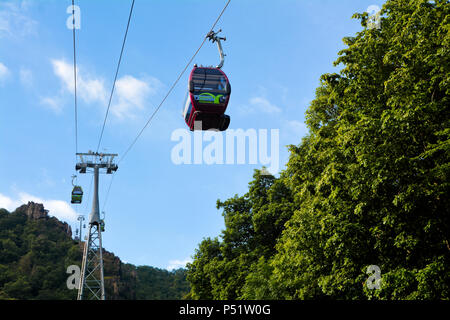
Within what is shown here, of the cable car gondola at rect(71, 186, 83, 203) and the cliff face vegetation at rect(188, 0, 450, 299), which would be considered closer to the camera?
the cliff face vegetation at rect(188, 0, 450, 299)

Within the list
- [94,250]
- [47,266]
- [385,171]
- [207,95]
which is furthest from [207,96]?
[47,266]

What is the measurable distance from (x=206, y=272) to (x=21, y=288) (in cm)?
4249

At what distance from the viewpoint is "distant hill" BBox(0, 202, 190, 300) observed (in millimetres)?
65438

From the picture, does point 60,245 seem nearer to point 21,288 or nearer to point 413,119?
point 21,288

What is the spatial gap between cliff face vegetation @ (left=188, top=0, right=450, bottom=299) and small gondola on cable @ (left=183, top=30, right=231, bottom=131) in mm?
4455

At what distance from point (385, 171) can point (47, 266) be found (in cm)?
6640

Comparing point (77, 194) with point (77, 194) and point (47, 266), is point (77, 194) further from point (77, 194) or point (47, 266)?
point (47, 266)

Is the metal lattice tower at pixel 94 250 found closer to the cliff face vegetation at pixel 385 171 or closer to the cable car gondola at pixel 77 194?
the cable car gondola at pixel 77 194

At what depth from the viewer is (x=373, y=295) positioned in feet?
47.6

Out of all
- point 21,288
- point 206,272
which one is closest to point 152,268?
point 21,288

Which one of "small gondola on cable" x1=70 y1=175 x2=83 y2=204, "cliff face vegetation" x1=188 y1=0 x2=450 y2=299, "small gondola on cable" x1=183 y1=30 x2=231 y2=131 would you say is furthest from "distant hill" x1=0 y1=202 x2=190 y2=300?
"small gondola on cable" x1=183 y1=30 x2=231 y2=131

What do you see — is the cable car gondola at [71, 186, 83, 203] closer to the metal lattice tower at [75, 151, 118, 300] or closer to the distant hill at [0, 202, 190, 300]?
the metal lattice tower at [75, 151, 118, 300]

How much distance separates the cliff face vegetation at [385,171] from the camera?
13953 millimetres

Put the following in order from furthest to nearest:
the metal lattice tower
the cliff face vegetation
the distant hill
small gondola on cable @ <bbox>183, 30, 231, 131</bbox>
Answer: the distant hill, the metal lattice tower, small gondola on cable @ <bbox>183, 30, 231, 131</bbox>, the cliff face vegetation
